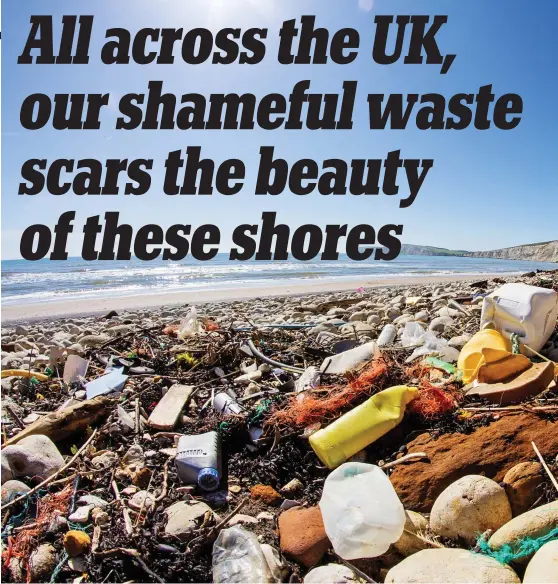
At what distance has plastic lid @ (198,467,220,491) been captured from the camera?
274 centimetres

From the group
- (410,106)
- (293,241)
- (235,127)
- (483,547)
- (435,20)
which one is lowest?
(483,547)

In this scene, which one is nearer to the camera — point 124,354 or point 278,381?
point 278,381

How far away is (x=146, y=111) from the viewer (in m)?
5.76

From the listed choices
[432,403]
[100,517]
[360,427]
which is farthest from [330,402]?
[100,517]

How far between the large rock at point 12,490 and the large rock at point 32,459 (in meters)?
0.13

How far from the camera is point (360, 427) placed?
8.98 feet

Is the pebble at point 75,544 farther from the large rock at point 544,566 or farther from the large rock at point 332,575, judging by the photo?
the large rock at point 544,566

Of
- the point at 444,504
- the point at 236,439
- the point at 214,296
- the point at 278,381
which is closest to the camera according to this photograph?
the point at 444,504

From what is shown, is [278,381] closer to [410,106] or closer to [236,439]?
[236,439]

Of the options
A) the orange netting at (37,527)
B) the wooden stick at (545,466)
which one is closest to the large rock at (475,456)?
the wooden stick at (545,466)

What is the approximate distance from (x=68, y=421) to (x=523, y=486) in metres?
3.08

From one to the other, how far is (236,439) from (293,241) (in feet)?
15.3

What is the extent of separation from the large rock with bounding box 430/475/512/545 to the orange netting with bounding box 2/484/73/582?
209cm

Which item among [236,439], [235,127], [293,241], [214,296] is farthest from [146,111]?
[214,296]
